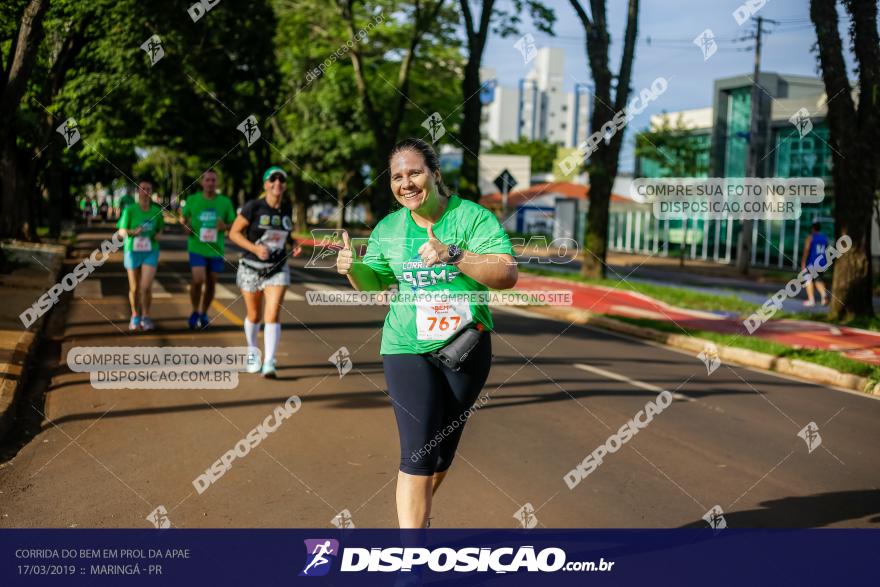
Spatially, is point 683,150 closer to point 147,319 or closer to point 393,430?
point 147,319

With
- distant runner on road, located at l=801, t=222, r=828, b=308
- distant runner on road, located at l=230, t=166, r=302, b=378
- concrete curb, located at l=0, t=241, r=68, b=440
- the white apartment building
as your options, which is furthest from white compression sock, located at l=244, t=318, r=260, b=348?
the white apartment building

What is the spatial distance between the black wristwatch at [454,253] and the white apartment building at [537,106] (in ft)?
506

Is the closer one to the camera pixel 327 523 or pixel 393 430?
pixel 327 523

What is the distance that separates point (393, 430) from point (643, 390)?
3.13m

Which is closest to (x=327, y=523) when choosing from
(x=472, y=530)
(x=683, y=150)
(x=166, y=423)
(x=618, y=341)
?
(x=472, y=530)

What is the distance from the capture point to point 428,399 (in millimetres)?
3760

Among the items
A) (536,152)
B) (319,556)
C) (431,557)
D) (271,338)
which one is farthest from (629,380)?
(536,152)

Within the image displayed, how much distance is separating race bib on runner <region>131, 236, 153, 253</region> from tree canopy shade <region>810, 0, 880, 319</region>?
10382mm

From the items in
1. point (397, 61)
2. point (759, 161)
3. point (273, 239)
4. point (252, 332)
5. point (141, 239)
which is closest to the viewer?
point (273, 239)

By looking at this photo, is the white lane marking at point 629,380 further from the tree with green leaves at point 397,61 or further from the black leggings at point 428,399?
the tree with green leaves at point 397,61

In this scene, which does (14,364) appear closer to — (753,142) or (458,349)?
(458,349)

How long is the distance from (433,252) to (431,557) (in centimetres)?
154

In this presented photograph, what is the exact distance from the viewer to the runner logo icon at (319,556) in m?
4.01

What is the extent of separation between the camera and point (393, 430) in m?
6.82
